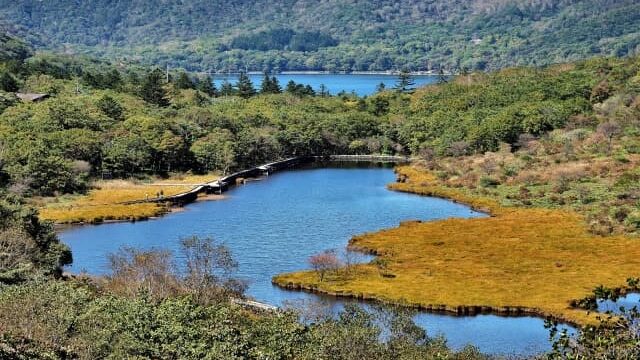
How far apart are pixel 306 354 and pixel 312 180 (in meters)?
94.2

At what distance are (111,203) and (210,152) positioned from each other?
91.3 ft

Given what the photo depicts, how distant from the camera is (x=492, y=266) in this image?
7406 centimetres

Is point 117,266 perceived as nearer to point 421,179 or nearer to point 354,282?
point 354,282

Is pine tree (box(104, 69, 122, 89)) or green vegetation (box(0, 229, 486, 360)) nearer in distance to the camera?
green vegetation (box(0, 229, 486, 360))

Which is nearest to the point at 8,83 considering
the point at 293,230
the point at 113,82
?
the point at 113,82

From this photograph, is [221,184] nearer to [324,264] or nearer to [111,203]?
[111,203]

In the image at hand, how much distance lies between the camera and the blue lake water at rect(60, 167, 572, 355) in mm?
59344

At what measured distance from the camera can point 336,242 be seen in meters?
85.2

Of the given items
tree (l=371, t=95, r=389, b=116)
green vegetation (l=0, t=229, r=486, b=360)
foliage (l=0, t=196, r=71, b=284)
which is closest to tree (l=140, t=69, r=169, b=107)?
tree (l=371, t=95, r=389, b=116)

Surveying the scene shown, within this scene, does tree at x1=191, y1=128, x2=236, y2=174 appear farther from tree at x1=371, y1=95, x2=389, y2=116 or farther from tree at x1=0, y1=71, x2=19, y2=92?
tree at x1=371, y1=95, x2=389, y2=116

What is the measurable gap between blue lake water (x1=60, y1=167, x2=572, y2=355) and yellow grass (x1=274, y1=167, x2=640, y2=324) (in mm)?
2285

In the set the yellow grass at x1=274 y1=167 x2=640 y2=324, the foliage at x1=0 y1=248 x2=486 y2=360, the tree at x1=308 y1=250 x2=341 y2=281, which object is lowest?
the yellow grass at x1=274 y1=167 x2=640 y2=324

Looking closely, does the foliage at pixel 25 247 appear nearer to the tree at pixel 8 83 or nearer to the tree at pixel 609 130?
the tree at pixel 609 130

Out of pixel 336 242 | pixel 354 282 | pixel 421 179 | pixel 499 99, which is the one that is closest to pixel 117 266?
pixel 354 282
